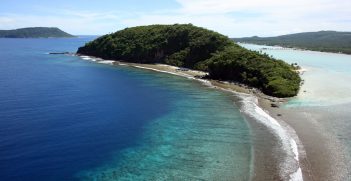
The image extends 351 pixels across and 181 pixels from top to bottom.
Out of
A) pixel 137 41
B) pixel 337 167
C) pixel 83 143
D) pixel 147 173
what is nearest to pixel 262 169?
pixel 337 167

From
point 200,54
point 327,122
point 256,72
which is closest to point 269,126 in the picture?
point 327,122

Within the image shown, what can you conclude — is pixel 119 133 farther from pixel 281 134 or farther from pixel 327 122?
pixel 327 122

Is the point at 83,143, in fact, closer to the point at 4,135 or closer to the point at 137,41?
the point at 4,135

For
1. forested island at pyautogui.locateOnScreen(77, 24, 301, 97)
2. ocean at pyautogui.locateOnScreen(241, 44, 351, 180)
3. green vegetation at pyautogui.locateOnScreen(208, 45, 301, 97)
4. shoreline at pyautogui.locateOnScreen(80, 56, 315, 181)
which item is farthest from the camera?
forested island at pyautogui.locateOnScreen(77, 24, 301, 97)

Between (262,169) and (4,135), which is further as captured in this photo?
(4,135)

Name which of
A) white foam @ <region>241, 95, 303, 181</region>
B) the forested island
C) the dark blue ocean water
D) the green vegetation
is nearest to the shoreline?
white foam @ <region>241, 95, 303, 181</region>

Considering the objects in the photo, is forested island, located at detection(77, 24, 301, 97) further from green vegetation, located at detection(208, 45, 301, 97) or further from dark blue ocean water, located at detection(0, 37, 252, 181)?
dark blue ocean water, located at detection(0, 37, 252, 181)

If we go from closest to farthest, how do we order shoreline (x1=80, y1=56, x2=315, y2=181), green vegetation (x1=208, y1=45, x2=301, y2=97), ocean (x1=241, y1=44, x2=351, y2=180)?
shoreline (x1=80, y1=56, x2=315, y2=181) < ocean (x1=241, y1=44, x2=351, y2=180) < green vegetation (x1=208, y1=45, x2=301, y2=97)
